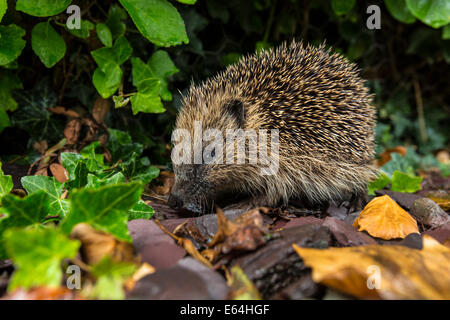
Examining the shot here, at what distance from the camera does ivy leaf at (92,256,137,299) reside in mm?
A: 1417

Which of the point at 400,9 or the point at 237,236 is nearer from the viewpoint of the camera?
the point at 237,236

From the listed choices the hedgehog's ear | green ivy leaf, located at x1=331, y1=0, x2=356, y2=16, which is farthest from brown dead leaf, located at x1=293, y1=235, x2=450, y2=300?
green ivy leaf, located at x1=331, y1=0, x2=356, y2=16

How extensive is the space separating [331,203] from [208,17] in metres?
2.67

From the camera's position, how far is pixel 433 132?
6297 mm

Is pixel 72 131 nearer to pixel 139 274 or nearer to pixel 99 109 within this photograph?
pixel 99 109

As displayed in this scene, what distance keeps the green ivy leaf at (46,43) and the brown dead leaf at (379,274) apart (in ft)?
8.05

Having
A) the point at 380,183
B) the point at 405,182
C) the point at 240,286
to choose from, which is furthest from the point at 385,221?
the point at 380,183

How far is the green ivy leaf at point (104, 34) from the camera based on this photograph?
3.06m

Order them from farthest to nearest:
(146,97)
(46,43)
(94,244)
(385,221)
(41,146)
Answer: (41,146) < (146,97) < (46,43) < (385,221) < (94,244)

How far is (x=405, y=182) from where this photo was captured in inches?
145

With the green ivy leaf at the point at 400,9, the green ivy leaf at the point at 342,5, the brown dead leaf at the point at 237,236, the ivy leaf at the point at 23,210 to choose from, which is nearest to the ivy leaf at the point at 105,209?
the ivy leaf at the point at 23,210

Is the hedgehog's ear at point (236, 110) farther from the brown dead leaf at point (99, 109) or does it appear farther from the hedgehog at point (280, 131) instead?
the brown dead leaf at point (99, 109)

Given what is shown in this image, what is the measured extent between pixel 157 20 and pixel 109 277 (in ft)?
6.23

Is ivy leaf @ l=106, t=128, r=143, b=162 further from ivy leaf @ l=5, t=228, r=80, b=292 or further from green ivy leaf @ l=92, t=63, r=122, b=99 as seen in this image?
ivy leaf @ l=5, t=228, r=80, b=292
